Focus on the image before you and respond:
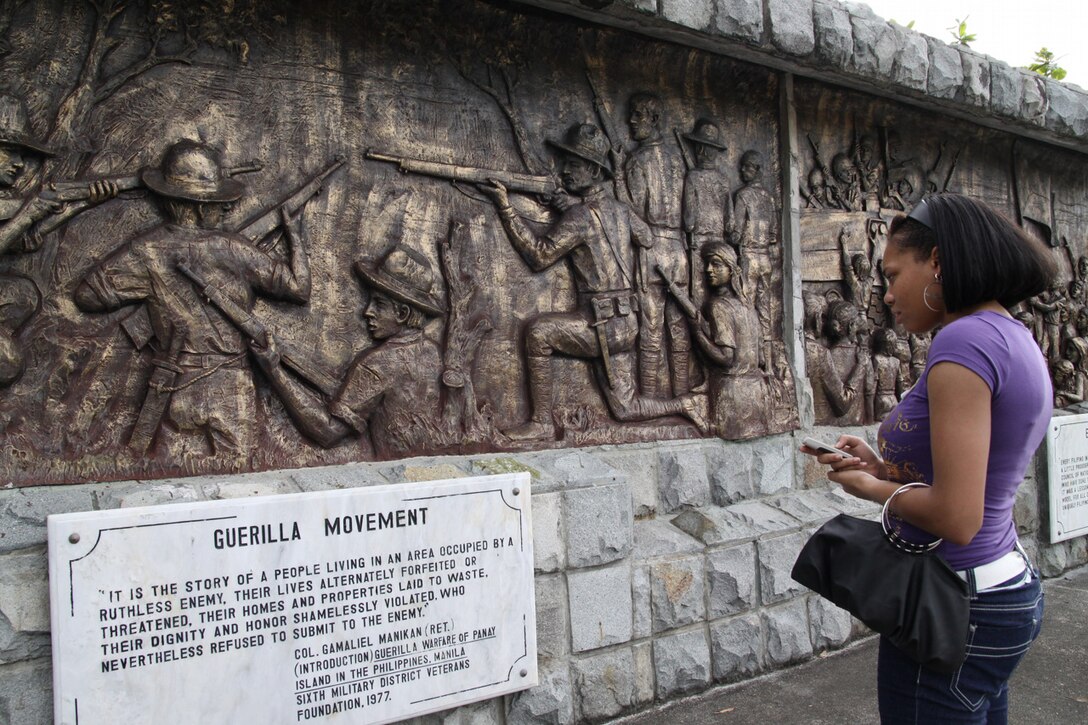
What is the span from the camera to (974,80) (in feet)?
18.0

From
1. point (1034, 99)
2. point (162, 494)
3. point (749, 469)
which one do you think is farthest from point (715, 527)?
point (1034, 99)

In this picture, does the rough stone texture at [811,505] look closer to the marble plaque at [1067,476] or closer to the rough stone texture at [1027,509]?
the rough stone texture at [1027,509]

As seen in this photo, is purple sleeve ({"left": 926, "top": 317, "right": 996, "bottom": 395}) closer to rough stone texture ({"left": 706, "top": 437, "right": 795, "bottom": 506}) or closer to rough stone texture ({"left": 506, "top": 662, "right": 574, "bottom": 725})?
rough stone texture ({"left": 506, "top": 662, "right": 574, "bottom": 725})

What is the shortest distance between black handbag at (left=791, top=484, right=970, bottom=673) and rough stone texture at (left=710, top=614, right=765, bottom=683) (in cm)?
248

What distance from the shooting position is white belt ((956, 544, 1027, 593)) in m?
1.88

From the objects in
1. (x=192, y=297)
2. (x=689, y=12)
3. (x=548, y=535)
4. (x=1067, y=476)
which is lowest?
(x=1067, y=476)

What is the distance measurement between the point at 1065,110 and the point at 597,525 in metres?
4.97

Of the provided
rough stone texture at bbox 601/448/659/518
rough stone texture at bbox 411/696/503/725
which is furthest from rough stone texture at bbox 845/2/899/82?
rough stone texture at bbox 411/696/503/725

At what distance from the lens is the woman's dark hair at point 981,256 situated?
1903 mm

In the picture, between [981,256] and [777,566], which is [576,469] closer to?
[777,566]

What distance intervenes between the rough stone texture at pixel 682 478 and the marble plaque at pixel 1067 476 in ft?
10.5

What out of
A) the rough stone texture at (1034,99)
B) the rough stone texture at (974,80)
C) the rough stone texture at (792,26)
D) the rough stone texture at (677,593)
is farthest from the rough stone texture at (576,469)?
the rough stone texture at (1034,99)

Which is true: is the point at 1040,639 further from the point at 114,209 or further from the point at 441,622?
the point at 114,209

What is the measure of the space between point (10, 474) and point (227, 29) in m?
1.95
